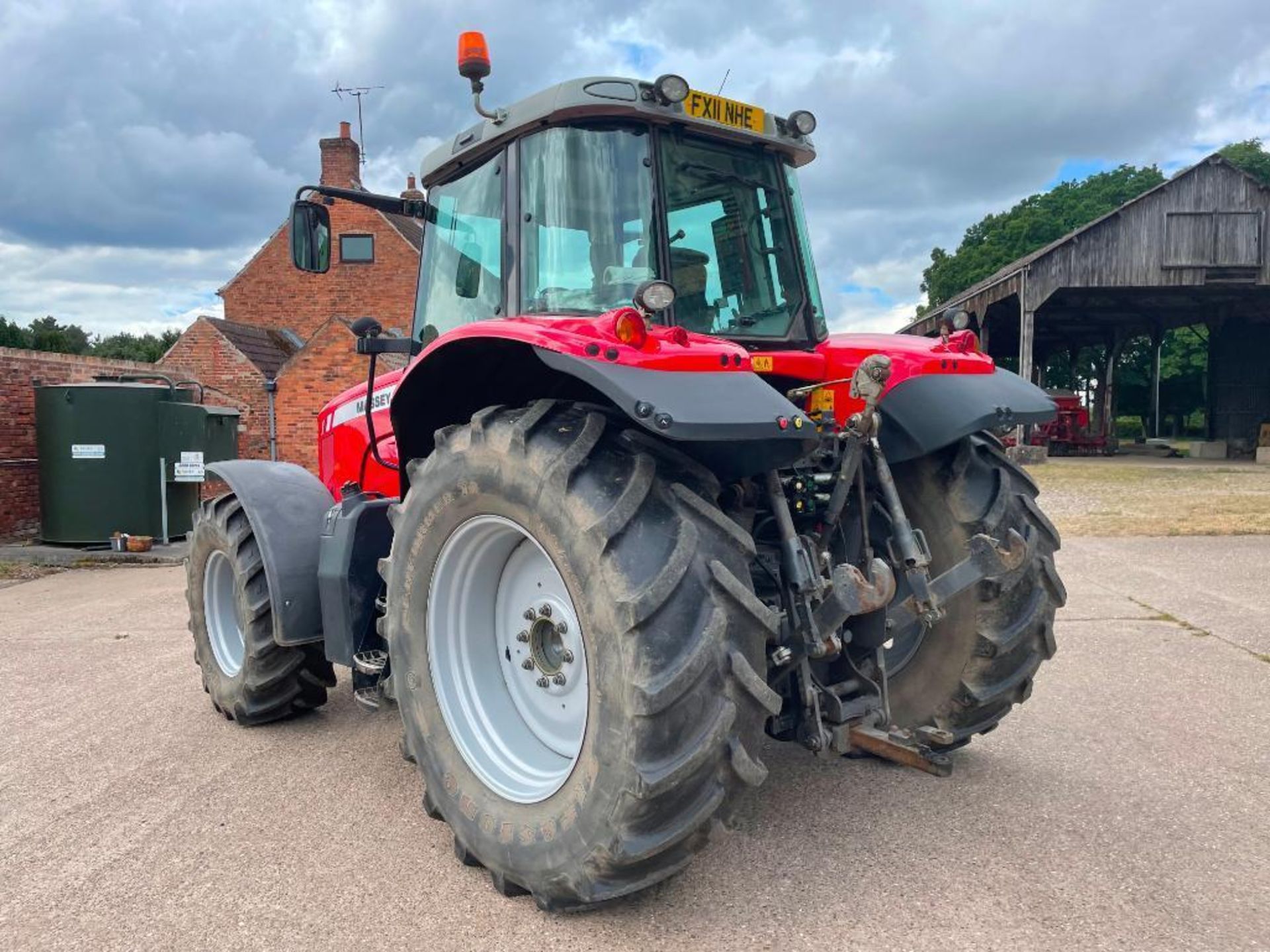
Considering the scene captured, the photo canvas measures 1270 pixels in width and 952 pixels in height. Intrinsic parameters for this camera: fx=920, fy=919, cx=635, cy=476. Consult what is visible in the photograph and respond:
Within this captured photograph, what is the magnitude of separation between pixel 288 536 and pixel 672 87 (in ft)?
7.73

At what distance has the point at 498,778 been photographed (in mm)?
2760

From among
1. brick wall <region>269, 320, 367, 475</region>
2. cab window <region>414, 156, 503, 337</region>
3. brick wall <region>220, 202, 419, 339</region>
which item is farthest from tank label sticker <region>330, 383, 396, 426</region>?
brick wall <region>220, 202, 419, 339</region>

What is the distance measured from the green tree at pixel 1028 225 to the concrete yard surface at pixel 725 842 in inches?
1986

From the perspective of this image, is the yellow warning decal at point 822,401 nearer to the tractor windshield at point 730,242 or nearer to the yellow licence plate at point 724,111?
the tractor windshield at point 730,242

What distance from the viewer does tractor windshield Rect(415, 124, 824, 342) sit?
3014 mm

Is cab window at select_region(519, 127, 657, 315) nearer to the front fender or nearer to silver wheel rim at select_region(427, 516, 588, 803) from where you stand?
silver wheel rim at select_region(427, 516, 588, 803)

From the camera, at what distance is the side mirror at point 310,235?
360 cm

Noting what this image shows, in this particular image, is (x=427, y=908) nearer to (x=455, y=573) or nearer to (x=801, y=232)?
(x=455, y=573)

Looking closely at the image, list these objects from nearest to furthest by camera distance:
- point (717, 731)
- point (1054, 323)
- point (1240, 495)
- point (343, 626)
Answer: point (717, 731) → point (343, 626) → point (1240, 495) → point (1054, 323)

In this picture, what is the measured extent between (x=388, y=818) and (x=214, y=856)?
54 cm

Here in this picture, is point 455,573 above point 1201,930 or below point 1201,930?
above

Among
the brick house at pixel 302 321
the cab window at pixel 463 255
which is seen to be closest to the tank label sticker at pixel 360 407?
the cab window at pixel 463 255

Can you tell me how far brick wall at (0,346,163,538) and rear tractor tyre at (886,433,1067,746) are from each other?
36.8 feet

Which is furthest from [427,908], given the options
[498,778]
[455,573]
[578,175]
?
[578,175]
